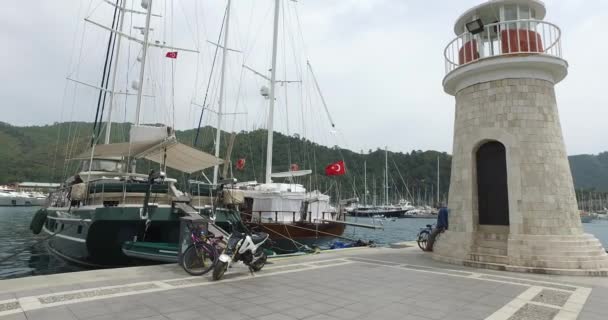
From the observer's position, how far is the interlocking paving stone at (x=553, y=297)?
5682 mm

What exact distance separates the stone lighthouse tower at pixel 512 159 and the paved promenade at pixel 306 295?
897mm

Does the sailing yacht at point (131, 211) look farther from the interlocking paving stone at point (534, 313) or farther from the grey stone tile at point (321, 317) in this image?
the interlocking paving stone at point (534, 313)

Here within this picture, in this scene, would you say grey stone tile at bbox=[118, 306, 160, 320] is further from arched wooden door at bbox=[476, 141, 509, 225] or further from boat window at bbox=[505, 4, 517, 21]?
boat window at bbox=[505, 4, 517, 21]

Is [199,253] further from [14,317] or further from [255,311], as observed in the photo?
[14,317]

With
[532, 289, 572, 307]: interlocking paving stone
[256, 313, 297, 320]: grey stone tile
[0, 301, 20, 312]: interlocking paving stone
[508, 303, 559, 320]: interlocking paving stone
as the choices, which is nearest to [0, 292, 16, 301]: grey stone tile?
[0, 301, 20, 312]: interlocking paving stone

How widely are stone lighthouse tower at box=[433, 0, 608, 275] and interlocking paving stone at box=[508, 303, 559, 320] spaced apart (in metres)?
3.49

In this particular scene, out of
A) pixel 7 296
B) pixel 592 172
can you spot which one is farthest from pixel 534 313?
pixel 592 172

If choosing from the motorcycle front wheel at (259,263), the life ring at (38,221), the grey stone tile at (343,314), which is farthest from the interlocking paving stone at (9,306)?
the life ring at (38,221)

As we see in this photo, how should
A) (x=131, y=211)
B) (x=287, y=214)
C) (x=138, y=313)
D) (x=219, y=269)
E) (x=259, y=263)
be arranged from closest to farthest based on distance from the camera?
(x=138, y=313), (x=219, y=269), (x=259, y=263), (x=131, y=211), (x=287, y=214)

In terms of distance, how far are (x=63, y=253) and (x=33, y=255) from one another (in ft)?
17.2

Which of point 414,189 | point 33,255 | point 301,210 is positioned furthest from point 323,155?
point 33,255

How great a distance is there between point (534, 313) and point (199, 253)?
20.6 feet

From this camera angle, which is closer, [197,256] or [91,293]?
[91,293]

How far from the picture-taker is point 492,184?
9.79m
